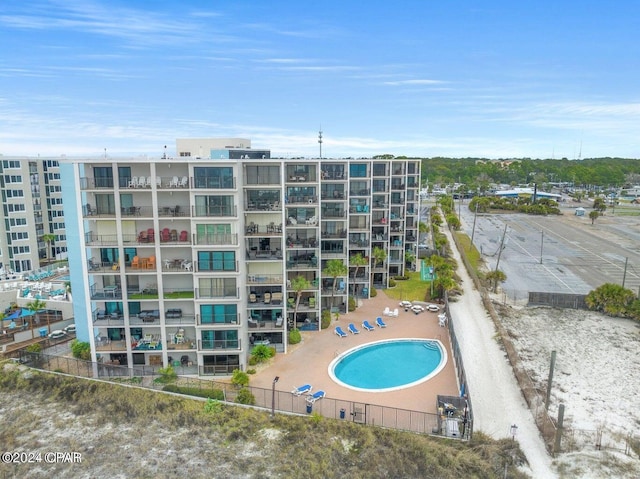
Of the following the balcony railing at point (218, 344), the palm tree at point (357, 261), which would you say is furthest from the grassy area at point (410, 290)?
the balcony railing at point (218, 344)

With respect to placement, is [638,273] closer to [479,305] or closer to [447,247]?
[447,247]

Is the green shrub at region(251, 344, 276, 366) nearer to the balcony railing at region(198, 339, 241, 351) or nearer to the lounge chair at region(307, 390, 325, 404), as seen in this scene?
the balcony railing at region(198, 339, 241, 351)

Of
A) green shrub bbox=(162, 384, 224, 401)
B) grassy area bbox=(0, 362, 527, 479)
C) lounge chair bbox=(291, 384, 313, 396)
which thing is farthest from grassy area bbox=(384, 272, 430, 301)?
grassy area bbox=(0, 362, 527, 479)

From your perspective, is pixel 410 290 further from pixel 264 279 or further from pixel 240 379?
pixel 240 379

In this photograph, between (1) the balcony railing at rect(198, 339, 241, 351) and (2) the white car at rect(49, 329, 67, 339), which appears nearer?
(1) the balcony railing at rect(198, 339, 241, 351)

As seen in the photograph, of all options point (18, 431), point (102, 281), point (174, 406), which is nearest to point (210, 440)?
point (174, 406)

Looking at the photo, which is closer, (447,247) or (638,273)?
(638,273)

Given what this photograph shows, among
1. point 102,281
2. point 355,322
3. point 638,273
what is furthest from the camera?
point 638,273
